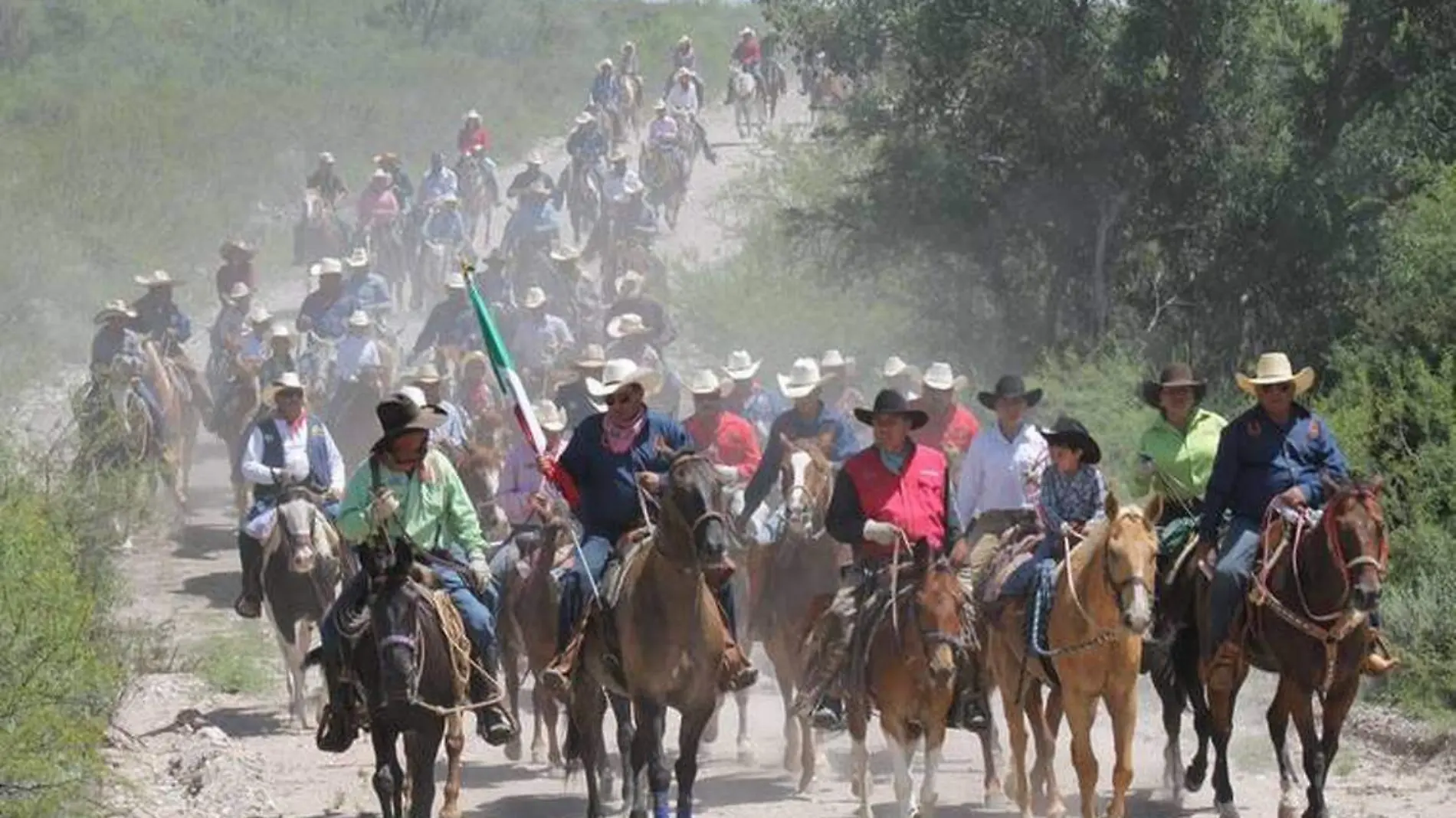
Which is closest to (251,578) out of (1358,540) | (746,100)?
(1358,540)

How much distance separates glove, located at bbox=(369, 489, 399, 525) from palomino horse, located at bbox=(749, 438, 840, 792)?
380 cm

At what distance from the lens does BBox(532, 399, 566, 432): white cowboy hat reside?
20859 millimetres

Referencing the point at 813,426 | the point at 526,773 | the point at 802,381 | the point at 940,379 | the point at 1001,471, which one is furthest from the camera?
the point at 802,381

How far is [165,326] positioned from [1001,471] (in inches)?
634

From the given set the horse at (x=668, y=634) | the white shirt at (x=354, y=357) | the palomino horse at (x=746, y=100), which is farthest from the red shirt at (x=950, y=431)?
the palomino horse at (x=746, y=100)

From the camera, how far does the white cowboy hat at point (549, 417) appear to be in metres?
20.9

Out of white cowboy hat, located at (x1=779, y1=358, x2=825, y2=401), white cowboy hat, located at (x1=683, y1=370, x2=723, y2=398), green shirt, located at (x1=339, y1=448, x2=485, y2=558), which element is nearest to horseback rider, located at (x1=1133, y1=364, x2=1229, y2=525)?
white cowboy hat, located at (x1=779, y1=358, x2=825, y2=401)

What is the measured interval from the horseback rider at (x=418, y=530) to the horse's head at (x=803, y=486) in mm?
3021

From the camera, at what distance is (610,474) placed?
49.4 feet

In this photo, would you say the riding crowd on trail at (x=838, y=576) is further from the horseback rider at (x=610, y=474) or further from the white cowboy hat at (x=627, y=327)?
the white cowboy hat at (x=627, y=327)

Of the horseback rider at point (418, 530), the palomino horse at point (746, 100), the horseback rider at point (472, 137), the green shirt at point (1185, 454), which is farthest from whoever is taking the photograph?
the palomino horse at point (746, 100)

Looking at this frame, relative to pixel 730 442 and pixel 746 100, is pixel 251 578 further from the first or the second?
pixel 746 100

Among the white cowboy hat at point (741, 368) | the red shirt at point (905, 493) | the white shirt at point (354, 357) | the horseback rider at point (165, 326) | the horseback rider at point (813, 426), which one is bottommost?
the red shirt at point (905, 493)

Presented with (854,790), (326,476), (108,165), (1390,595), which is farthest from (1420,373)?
(108,165)
